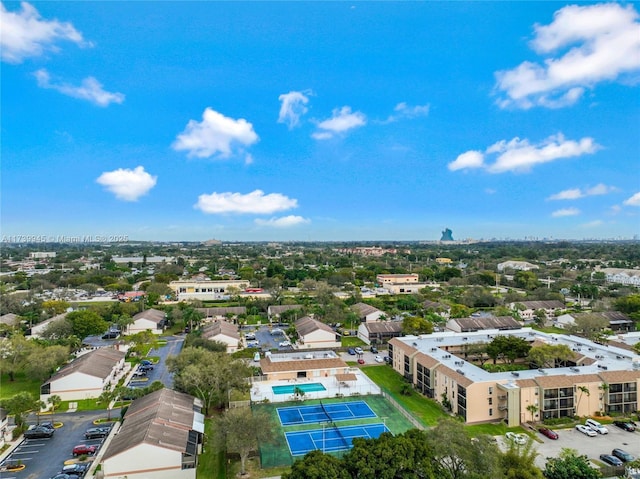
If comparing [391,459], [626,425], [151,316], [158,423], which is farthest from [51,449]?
[626,425]

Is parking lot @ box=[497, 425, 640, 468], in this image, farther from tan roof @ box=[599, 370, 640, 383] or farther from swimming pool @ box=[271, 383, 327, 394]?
swimming pool @ box=[271, 383, 327, 394]

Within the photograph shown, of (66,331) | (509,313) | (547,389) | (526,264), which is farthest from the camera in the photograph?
(526,264)

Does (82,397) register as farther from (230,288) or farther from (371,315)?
(230,288)

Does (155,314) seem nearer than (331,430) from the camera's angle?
No

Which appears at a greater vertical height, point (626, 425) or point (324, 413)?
point (626, 425)

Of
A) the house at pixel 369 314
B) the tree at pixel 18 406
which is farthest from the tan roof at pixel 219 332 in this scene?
the tree at pixel 18 406

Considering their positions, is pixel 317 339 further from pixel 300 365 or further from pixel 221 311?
pixel 221 311

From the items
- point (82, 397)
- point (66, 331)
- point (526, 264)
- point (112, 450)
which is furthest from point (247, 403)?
point (526, 264)
